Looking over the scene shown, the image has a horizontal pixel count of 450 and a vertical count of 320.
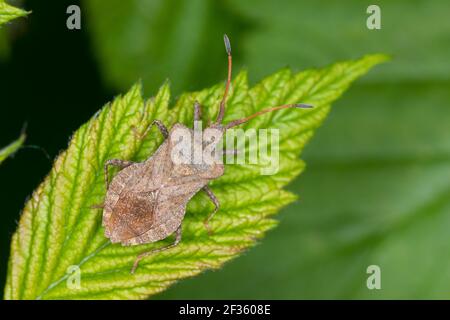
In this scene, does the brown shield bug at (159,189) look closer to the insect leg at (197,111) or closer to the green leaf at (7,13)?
the insect leg at (197,111)

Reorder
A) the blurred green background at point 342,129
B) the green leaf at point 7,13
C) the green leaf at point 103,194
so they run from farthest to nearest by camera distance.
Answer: the blurred green background at point 342,129 < the green leaf at point 103,194 < the green leaf at point 7,13

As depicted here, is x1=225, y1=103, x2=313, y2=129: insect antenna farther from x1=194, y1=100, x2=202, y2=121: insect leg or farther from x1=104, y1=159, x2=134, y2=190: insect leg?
x1=104, y1=159, x2=134, y2=190: insect leg

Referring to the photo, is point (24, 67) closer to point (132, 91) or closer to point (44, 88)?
point (44, 88)

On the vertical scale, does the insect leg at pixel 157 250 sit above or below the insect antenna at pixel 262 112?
below

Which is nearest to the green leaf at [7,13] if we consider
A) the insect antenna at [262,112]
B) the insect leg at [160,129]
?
the insect leg at [160,129]

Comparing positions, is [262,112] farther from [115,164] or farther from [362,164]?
[362,164]

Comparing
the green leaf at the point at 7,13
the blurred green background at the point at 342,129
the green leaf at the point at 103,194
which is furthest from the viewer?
the blurred green background at the point at 342,129

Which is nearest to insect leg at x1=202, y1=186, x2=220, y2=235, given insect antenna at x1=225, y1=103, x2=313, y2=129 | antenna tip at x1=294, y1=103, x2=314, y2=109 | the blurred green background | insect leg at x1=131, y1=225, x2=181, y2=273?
insect leg at x1=131, y1=225, x2=181, y2=273
